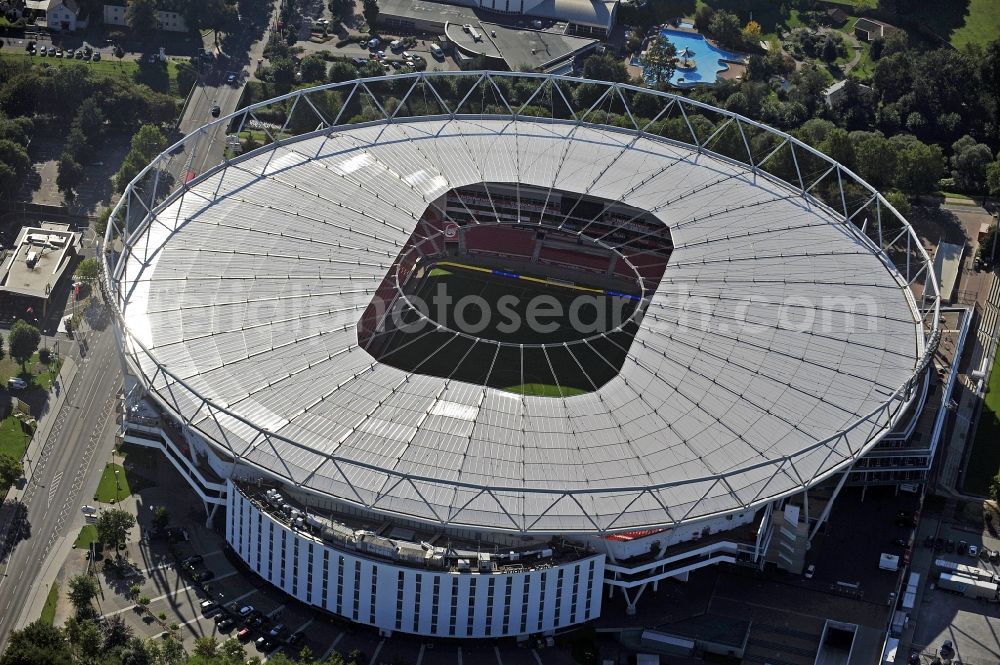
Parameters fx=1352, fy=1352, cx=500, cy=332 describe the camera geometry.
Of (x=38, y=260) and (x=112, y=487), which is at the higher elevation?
(x=38, y=260)

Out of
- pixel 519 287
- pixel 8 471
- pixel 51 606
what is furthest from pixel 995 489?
pixel 8 471

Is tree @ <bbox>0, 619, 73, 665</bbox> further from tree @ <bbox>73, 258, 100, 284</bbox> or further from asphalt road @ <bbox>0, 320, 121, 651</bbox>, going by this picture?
tree @ <bbox>73, 258, 100, 284</bbox>

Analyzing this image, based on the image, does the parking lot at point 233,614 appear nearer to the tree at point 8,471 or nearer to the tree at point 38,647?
the tree at point 38,647

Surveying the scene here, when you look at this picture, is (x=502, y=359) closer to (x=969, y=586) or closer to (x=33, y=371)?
(x=969, y=586)

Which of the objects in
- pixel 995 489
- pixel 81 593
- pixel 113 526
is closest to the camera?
pixel 81 593

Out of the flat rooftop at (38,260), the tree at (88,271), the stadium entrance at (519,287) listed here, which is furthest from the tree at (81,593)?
the tree at (88,271)

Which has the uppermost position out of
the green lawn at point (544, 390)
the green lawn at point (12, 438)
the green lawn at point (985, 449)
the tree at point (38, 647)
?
the green lawn at point (985, 449)
